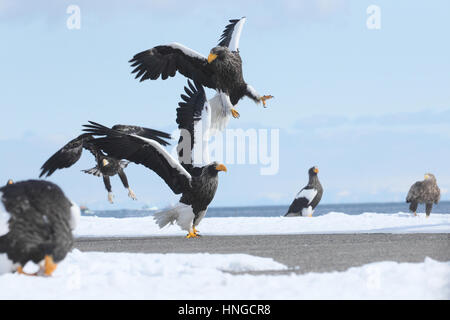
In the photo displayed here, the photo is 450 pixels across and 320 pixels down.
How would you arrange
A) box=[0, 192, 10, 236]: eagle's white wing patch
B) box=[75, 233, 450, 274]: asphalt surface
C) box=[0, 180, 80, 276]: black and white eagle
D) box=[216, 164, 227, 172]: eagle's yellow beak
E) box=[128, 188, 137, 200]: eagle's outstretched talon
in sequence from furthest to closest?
box=[128, 188, 137, 200]: eagle's outstretched talon → box=[216, 164, 227, 172]: eagle's yellow beak → box=[75, 233, 450, 274]: asphalt surface → box=[0, 180, 80, 276]: black and white eagle → box=[0, 192, 10, 236]: eagle's white wing patch

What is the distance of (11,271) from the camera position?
683cm

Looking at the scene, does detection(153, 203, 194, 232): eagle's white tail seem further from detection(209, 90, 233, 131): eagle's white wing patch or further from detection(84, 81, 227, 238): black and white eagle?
detection(209, 90, 233, 131): eagle's white wing patch

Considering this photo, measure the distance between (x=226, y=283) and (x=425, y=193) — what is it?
16.2 metres

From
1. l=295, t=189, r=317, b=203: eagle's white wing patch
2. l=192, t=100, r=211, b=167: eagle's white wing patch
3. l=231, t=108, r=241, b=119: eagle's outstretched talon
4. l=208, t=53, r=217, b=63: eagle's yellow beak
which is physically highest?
l=208, t=53, r=217, b=63: eagle's yellow beak

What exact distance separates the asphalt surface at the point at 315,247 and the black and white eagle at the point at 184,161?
0.70 meters

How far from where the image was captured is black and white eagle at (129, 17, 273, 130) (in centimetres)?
1366

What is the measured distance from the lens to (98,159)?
19.5m

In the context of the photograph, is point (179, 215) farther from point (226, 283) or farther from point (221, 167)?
point (226, 283)

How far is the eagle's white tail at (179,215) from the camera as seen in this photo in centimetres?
1316

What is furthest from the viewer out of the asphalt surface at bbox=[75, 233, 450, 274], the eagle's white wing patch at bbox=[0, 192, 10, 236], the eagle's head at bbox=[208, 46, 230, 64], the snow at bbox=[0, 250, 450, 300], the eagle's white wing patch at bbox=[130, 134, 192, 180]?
the eagle's head at bbox=[208, 46, 230, 64]

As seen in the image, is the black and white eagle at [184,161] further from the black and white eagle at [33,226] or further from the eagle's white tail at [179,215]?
the black and white eagle at [33,226]

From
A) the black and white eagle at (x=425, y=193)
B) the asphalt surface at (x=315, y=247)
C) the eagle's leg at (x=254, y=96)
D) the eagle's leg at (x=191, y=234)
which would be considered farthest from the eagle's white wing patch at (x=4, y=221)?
the black and white eagle at (x=425, y=193)

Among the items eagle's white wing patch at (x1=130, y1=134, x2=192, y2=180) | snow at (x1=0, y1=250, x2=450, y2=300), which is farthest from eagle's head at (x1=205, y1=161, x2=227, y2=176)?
snow at (x1=0, y1=250, x2=450, y2=300)

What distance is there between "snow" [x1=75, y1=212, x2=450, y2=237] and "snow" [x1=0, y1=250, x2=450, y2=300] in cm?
741
